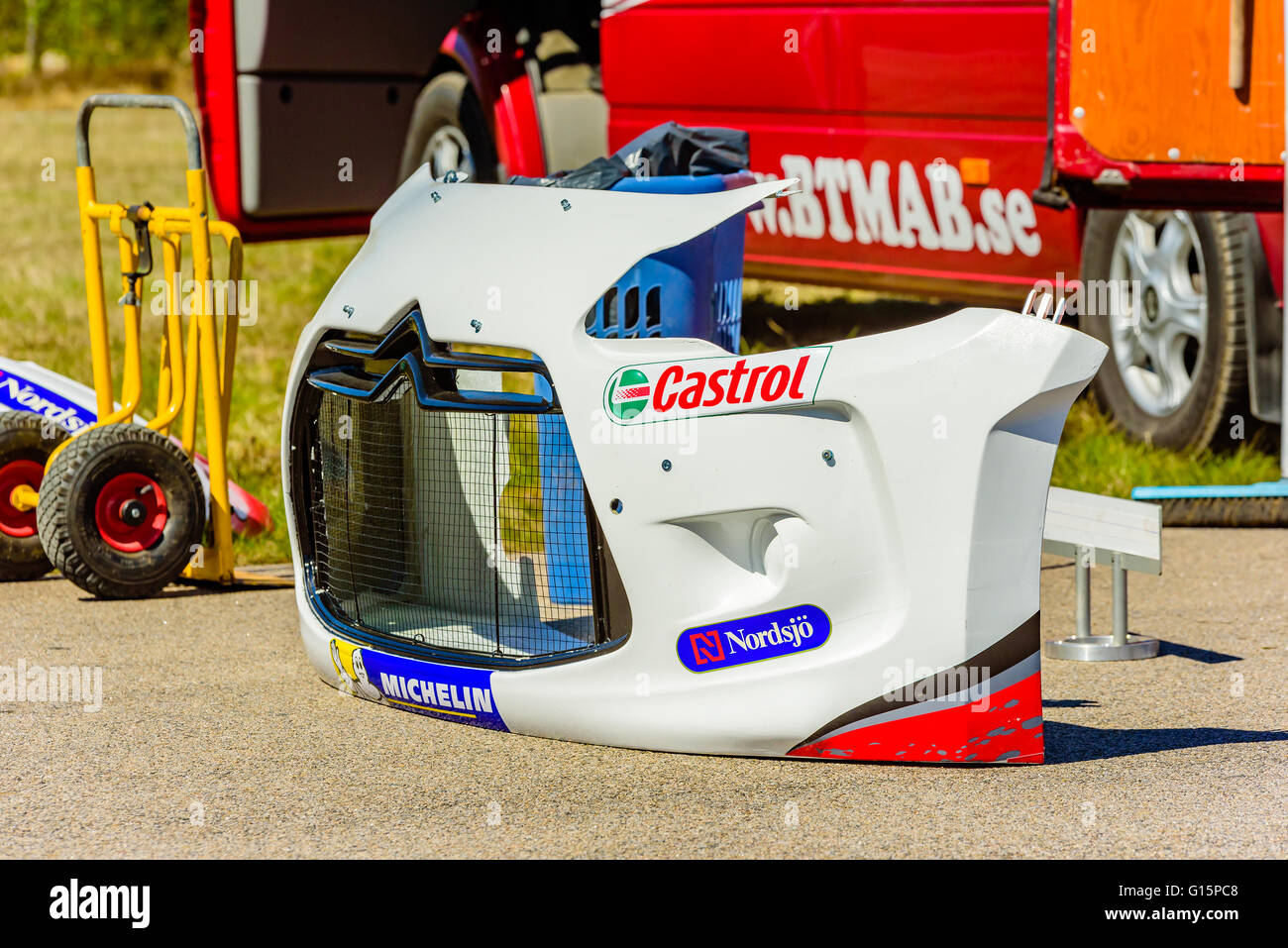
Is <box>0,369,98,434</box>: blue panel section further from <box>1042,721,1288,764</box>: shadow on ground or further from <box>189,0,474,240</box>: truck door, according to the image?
<box>1042,721,1288,764</box>: shadow on ground

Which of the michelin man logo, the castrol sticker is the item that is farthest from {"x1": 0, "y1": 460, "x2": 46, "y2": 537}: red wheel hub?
the castrol sticker

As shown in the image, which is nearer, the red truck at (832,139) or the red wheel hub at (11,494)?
the red wheel hub at (11,494)

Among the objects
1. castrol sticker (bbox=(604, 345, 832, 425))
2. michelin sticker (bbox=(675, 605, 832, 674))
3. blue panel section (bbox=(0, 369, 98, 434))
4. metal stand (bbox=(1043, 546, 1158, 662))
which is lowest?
metal stand (bbox=(1043, 546, 1158, 662))

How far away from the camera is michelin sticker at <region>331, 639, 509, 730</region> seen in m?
3.93

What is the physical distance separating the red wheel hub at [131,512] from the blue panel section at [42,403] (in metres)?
0.56

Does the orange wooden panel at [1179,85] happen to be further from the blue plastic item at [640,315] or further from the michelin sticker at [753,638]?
the michelin sticker at [753,638]

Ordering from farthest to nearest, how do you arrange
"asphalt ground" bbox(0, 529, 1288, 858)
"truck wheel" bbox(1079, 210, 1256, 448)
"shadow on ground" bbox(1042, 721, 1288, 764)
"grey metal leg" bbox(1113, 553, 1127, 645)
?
"truck wheel" bbox(1079, 210, 1256, 448)
"grey metal leg" bbox(1113, 553, 1127, 645)
"shadow on ground" bbox(1042, 721, 1288, 764)
"asphalt ground" bbox(0, 529, 1288, 858)

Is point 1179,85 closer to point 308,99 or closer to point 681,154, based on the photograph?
point 681,154

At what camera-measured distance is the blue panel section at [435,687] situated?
3.92 m

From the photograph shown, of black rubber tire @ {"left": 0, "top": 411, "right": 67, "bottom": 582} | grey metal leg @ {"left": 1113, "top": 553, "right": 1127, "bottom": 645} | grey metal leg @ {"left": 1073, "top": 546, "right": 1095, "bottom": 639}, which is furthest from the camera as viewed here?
black rubber tire @ {"left": 0, "top": 411, "right": 67, "bottom": 582}

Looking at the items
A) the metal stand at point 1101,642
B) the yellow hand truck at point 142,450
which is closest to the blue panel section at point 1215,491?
the metal stand at point 1101,642

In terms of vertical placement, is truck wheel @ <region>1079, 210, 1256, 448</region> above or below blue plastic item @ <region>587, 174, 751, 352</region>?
below

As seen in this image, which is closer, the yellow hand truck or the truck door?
the yellow hand truck

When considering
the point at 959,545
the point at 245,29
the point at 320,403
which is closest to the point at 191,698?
the point at 320,403
